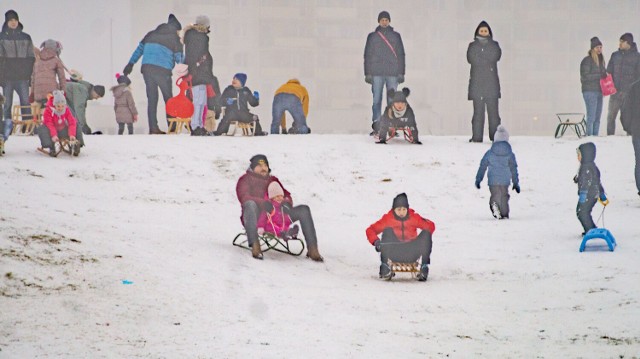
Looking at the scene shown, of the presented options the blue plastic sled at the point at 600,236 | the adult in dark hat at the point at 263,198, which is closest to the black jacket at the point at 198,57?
the adult in dark hat at the point at 263,198

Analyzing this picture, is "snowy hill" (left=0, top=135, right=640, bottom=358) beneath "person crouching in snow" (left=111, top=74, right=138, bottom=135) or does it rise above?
beneath

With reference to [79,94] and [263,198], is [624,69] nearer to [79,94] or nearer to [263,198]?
[79,94]

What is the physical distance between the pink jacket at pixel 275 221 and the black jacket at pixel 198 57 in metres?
9.14

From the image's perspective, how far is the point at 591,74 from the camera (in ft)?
68.2

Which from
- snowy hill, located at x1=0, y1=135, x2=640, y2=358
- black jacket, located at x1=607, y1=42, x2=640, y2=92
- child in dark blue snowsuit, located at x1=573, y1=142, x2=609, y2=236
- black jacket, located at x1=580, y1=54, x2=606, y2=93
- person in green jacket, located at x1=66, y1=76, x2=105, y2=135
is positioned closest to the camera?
snowy hill, located at x1=0, y1=135, x2=640, y2=358

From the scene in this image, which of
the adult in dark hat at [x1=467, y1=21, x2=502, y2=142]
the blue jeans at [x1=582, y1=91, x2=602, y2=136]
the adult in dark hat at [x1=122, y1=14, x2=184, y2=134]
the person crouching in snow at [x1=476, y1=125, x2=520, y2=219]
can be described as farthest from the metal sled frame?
the blue jeans at [x1=582, y1=91, x2=602, y2=136]

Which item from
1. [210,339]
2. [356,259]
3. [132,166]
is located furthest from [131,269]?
[132,166]

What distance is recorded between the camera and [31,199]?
479 inches

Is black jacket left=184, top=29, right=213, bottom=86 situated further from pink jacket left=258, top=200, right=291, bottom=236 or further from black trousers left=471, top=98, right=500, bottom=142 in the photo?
pink jacket left=258, top=200, right=291, bottom=236

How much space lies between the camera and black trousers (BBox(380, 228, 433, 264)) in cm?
1041

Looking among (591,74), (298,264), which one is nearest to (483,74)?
(591,74)

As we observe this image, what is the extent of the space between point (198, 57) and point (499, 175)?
7.58 meters

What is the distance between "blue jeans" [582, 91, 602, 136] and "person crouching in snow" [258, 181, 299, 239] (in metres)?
11.6

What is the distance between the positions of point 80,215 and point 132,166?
13.5ft
